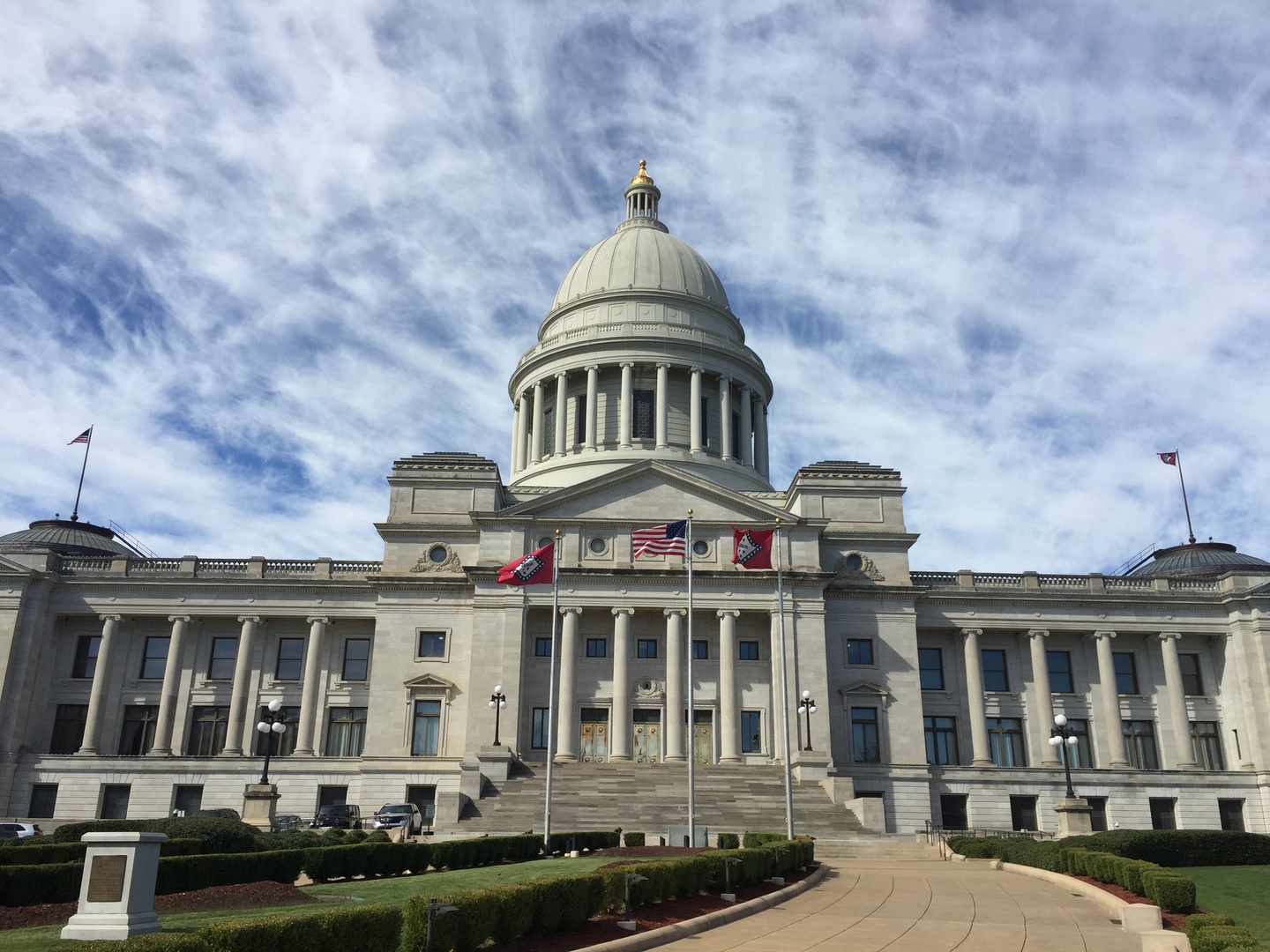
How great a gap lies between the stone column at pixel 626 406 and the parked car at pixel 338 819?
2990 centimetres

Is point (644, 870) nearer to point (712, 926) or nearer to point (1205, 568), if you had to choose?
point (712, 926)

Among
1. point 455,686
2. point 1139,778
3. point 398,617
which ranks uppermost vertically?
point 398,617

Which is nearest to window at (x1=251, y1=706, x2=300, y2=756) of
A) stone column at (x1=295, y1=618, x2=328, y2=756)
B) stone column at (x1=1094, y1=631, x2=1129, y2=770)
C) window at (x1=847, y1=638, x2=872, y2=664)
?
stone column at (x1=295, y1=618, x2=328, y2=756)

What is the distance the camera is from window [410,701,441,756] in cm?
5212

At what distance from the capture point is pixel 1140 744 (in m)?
56.3

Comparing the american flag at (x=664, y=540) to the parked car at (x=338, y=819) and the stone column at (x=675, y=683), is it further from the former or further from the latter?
the parked car at (x=338, y=819)

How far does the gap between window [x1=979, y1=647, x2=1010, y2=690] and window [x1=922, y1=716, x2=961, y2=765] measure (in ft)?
10.7

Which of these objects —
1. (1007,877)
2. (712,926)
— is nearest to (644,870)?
(712,926)

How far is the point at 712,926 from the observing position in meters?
19.3

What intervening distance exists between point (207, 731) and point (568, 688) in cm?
1998

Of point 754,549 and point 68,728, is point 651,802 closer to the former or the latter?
point 754,549

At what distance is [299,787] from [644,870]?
123 ft

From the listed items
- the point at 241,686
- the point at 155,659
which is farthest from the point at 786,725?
the point at 155,659

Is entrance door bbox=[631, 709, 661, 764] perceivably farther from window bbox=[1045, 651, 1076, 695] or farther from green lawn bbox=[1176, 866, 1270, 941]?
green lawn bbox=[1176, 866, 1270, 941]
